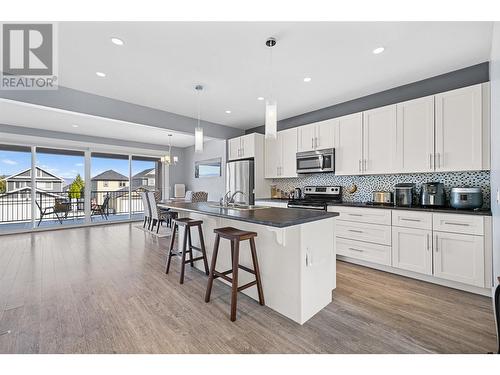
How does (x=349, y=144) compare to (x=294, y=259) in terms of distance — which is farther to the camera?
(x=349, y=144)

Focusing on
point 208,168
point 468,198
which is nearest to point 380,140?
point 468,198

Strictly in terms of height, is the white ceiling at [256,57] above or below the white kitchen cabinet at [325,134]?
above

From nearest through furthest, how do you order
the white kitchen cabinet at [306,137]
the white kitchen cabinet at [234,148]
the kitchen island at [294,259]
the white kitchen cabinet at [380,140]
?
the kitchen island at [294,259] → the white kitchen cabinet at [380,140] → the white kitchen cabinet at [306,137] → the white kitchen cabinet at [234,148]

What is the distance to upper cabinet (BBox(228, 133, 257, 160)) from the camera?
478cm

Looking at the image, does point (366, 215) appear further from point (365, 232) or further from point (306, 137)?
point (306, 137)

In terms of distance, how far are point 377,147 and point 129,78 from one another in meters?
3.57

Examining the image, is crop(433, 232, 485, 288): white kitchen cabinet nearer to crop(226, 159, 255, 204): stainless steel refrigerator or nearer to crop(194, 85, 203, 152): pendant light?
crop(194, 85, 203, 152): pendant light

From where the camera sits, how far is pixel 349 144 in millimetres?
3508

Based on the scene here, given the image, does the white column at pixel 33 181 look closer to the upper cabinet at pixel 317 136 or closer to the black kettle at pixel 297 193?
the black kettle at pixel 297 193

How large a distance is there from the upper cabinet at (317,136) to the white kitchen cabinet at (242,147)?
1058mm

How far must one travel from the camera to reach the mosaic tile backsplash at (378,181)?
8.66 feet

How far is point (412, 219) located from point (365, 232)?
0.58 metres

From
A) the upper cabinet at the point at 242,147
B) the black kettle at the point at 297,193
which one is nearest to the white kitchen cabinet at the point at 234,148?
the upper cabinet at the point at 242,147
